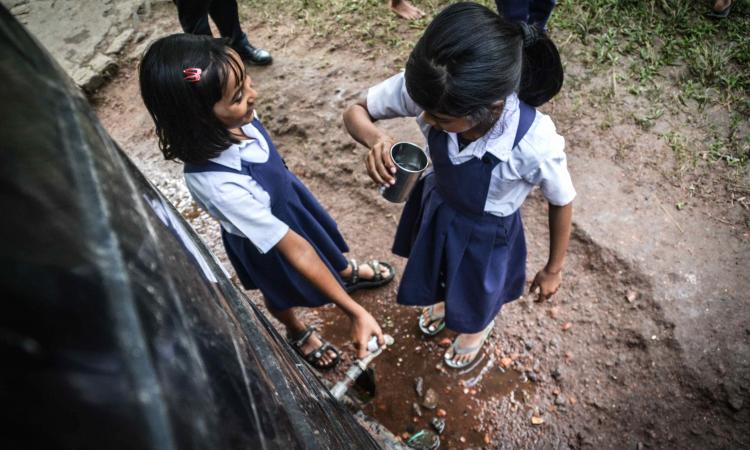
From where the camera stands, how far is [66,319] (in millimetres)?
333

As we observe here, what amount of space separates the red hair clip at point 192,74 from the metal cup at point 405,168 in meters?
0.69

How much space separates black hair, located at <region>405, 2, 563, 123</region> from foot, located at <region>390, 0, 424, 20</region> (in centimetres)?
279

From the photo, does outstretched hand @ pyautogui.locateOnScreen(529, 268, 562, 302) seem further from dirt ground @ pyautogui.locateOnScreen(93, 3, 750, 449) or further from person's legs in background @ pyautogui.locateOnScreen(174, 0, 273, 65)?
person's legs in background @ pyautogui.locateOnScreen(174, 0, 273, 65)

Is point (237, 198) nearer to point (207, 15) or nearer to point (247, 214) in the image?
point (247, 214)

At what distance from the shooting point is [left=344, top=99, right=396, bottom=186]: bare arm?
1.69 m

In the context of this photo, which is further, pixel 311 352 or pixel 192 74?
pixel 311 352

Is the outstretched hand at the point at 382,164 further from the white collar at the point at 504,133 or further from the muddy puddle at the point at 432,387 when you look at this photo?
the muddy puddle at the point at 432,387

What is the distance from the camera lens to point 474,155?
1.63 m

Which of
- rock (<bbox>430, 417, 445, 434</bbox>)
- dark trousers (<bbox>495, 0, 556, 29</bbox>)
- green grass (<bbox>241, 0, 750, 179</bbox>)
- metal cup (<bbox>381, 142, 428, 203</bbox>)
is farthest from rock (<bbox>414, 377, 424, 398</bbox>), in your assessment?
dark trousers (<bbox>495, 0, 556, 29</bbox>)

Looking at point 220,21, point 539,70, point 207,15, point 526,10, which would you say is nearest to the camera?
point 539,70

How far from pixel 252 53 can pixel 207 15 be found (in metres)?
0.47

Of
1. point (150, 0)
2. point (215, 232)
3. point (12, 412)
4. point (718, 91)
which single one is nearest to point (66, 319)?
point (12, 412)

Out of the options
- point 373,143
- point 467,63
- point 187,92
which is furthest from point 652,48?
point 187,92

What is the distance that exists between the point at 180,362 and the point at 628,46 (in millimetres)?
3957
